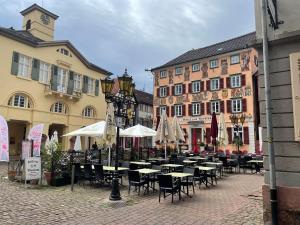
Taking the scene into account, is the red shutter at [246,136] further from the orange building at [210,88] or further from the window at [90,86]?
the window at [90,86]

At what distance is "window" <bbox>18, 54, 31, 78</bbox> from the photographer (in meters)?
28.1

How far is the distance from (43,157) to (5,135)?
205cm

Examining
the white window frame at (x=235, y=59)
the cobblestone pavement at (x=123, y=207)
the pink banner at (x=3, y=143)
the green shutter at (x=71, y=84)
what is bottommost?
the cobblestone pavement at (x=123, y=207)

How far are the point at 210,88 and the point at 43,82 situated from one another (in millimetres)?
20328

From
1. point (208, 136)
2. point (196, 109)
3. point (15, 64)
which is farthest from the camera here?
point (196, 109)

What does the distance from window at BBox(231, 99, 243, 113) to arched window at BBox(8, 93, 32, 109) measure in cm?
2287

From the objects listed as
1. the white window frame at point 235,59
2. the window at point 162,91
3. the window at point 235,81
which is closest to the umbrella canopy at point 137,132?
the window at point 235,81

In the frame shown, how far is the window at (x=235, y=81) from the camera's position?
112ft

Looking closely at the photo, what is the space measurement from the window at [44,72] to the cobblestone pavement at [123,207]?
832 inches

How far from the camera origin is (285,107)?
6301 millimetres

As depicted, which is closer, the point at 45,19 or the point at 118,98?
the point at 118,98

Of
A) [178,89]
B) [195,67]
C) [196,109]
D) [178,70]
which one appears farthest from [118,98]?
[178,70]

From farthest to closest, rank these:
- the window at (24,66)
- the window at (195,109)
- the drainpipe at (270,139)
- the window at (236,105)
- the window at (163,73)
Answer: the window at (163,73), the window at (195,109), the window at (236,105), the window at (24,66), the drainpipe at (270,139)

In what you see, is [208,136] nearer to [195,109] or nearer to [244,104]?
[195,109]
